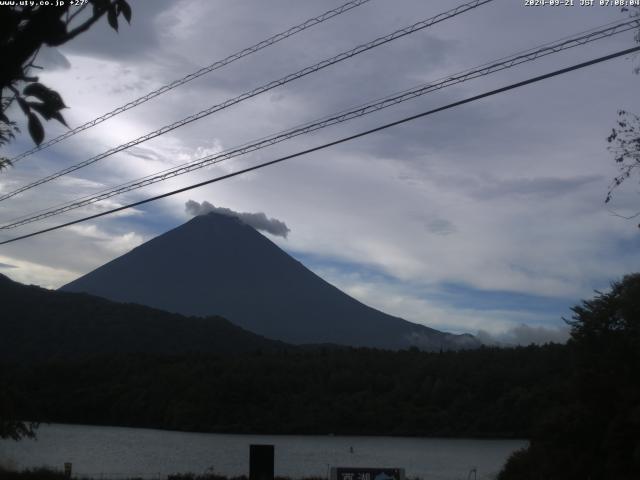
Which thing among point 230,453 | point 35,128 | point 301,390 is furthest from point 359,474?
point 301,390

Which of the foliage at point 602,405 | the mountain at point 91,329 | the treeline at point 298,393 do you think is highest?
the mountain at point 91,329

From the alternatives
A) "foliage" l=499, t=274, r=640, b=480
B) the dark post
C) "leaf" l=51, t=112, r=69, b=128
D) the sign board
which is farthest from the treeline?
"leaf" l=51, t=112, r=69, b=128

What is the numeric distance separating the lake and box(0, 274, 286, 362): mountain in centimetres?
1668

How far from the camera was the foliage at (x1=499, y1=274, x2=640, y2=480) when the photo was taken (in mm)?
17031

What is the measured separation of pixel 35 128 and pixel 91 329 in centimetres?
10312

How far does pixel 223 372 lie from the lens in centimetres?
8344

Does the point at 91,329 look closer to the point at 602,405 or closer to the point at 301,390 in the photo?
the point at 301,390

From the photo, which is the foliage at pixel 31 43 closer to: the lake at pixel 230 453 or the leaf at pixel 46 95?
the leaf at pixel 46 95

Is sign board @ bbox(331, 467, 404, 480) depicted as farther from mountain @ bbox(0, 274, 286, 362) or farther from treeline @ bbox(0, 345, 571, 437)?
mountain @ bbox(0, 274, 286, 362)

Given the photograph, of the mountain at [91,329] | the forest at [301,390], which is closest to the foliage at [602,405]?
the forest at [301,390]

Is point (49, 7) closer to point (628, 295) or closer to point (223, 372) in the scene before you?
point (628, 295)

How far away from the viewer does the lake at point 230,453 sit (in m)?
45.5

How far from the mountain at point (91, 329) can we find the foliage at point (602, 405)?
73981 millimetres

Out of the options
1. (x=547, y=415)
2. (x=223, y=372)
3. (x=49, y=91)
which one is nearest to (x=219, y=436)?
(x=223, y=372)
